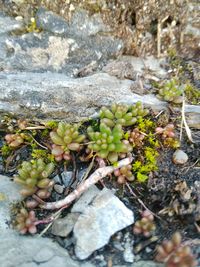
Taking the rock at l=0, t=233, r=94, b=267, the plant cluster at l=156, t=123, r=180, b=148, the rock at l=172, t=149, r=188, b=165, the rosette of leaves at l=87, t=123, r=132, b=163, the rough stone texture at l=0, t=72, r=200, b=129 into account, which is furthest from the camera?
the rough stone texture at l=0, t=72, r=200, b=129

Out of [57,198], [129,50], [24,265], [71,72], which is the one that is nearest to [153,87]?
[129,50]

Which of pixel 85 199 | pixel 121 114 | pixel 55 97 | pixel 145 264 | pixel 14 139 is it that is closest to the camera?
pixel 145 264

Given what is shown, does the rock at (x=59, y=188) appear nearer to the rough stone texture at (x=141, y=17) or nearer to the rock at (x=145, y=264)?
the rock at (x=145, y=264)

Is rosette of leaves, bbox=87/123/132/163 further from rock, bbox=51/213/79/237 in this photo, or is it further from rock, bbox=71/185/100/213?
rock, bbox=51/213/79/237

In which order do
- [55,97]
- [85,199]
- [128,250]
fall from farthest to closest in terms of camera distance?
[55,97]
[85,199]
[128,250]

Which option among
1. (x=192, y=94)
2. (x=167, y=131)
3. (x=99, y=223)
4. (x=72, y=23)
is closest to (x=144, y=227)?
(x=99, y=223)

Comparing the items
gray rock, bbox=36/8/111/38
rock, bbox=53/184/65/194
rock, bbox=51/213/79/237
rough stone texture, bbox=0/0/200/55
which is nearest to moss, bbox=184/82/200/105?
rough stone texture, bbox=0/0/200/55

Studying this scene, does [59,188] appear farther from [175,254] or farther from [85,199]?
[175,254]

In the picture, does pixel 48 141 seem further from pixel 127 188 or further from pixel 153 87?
pixel 153 87
